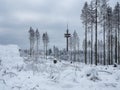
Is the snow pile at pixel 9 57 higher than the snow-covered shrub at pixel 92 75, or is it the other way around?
the snow pile at pixel 9 57

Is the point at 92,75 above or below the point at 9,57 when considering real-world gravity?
below

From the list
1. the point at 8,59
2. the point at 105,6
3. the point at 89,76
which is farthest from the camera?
the point at 105,6

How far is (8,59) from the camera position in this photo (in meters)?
11.3

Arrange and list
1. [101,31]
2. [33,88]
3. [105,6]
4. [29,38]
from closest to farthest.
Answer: [33,88]
[105,6]
[101,31]
[29,38]

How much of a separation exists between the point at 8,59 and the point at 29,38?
5183 cm

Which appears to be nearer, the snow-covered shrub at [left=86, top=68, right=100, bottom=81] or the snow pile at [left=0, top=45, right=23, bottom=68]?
the snow-covered shrub at [left=86, top=68, right=100, bottom=81]

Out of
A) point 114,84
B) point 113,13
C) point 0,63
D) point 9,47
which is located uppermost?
point 113,13

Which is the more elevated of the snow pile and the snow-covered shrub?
the snow pile

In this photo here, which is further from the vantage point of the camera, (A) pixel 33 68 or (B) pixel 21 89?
(A) pixel 33 68

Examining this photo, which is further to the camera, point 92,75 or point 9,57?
point 9,57

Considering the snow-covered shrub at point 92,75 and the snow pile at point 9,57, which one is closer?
the snow-covered shrub at point 92,75

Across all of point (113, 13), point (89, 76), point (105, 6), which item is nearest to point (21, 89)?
point (89, 76)

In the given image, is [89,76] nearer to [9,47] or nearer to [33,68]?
[33,68]

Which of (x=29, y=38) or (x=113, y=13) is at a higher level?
(x=113, y=13)
